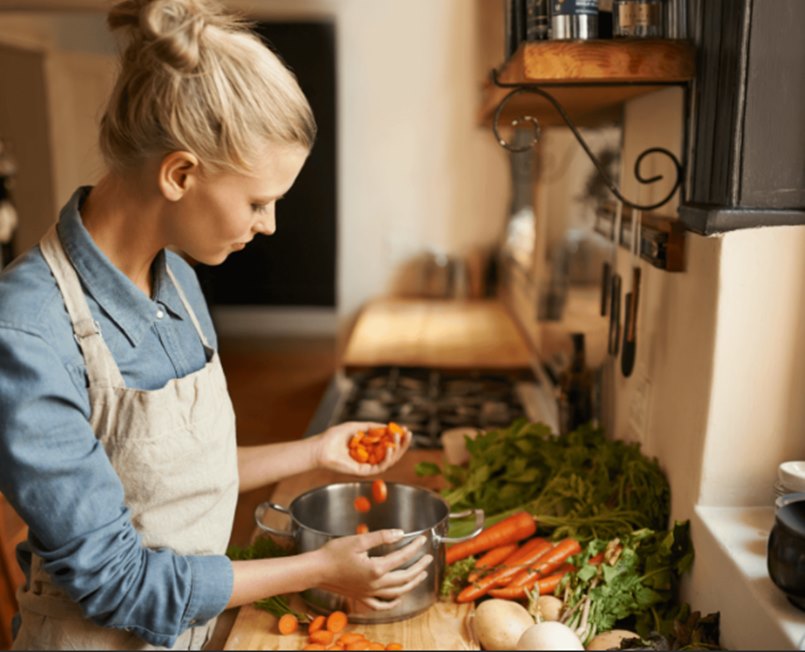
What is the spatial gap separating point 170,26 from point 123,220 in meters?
0.25

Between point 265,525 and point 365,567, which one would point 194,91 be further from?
point 265,525

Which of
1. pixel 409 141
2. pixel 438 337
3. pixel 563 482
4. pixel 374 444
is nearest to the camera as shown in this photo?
pixel 374 444

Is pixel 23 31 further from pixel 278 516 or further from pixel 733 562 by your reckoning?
pixel 733 562

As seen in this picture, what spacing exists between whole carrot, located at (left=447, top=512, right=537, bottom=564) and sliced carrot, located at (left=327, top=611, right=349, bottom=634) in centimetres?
28

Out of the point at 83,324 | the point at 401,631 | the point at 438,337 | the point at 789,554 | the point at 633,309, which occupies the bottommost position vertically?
the point at 438,337

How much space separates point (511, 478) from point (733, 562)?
2.10ft

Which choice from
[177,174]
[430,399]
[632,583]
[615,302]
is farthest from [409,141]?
[177,174]

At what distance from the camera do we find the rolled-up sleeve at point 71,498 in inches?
37.3

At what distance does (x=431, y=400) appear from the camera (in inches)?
113

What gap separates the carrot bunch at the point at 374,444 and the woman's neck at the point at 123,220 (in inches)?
20.6

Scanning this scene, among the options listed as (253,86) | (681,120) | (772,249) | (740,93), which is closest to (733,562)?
(772,249)

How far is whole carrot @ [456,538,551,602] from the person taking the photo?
1403 mm

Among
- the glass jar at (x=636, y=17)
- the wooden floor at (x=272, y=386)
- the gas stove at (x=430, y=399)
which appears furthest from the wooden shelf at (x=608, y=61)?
the wooden floor at (x=272, y=386)

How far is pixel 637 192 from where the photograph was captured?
73.1 inches
